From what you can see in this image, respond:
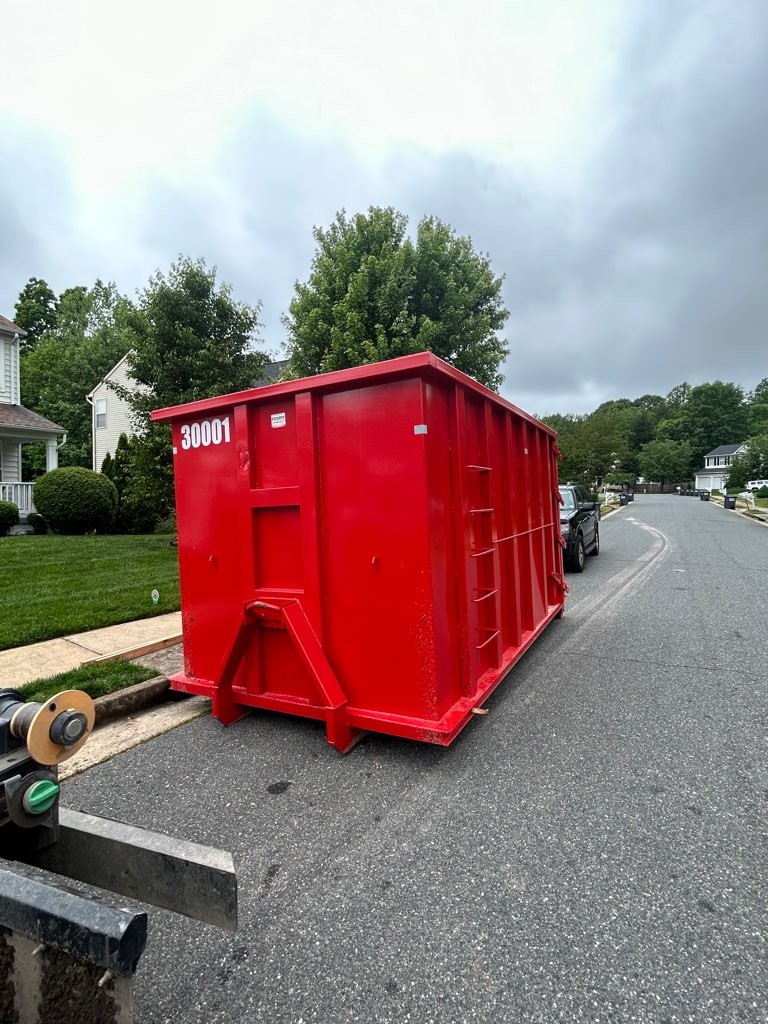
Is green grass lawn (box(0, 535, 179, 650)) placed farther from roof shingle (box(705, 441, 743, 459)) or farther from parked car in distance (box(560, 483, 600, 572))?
roof shingle (box(705, 441, 743, 459))

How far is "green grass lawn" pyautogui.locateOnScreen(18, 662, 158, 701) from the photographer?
3.98 m

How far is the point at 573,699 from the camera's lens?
419 centimetres

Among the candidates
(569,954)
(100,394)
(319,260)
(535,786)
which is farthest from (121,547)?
(100,394)

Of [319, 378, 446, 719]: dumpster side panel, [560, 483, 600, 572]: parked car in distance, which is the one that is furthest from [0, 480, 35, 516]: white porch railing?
[319, 378, 446, 719]: dumpster side panel

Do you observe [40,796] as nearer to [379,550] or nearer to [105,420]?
[379,550]

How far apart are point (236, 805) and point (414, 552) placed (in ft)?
5.41

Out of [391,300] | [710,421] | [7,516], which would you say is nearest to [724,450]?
[710,421]

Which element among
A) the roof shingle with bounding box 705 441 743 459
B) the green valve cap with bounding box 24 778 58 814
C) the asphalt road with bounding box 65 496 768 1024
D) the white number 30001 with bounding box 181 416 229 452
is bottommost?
the asphalt road with bounding box 65 496 768 1024

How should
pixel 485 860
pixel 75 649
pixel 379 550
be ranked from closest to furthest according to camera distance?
pixel 485 860
pixel 379 550
pixel 75 649

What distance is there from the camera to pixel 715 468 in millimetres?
86812

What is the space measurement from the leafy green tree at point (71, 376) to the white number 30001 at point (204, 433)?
31459 mm

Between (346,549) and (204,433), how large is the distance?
4.77 feet

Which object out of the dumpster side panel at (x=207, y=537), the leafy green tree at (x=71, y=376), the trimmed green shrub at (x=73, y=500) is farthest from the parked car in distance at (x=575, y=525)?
the leafy green tree at (x=71, y=376)

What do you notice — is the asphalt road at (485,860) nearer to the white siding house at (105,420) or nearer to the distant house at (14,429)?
the distant house at (14,429)
